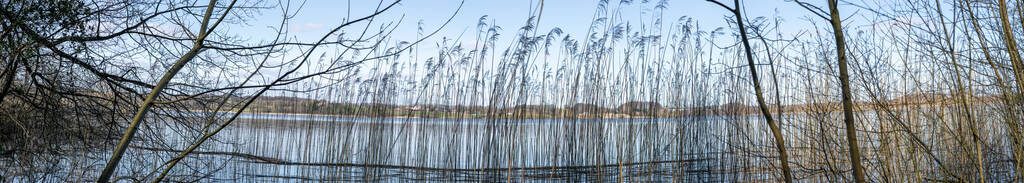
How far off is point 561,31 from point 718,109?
106cm

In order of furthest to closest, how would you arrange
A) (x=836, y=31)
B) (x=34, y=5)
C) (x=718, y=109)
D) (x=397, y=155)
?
(x=397, y=155) → (x=718, y=109) → (x=34, y=5) → (x=836, y=31)

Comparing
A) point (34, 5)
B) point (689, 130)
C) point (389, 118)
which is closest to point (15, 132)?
point (34, 5)

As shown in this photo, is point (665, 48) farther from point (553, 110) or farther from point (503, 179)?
point (503, 179)

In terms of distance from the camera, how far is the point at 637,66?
2.78m

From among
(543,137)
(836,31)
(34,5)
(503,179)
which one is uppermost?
(34,5)

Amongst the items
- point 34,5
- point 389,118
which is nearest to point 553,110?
point 389,118

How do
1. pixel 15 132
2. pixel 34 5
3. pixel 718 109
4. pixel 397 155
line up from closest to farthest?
pixel 34 5
pixel 15 132
pixel 718 109
pixel 397 155

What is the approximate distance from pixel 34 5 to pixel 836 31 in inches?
75.1

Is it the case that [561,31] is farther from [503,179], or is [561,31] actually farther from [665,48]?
[503,179]

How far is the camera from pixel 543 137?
290 centimetres

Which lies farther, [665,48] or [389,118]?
[389,118]

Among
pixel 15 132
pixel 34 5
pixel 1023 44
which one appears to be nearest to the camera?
pixel 1023 44

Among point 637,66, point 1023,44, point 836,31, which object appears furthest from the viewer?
point 637,66

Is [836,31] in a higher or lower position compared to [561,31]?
lower
